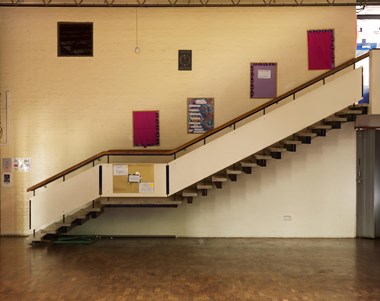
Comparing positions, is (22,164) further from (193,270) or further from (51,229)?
(193,270)

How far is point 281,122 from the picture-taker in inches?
289

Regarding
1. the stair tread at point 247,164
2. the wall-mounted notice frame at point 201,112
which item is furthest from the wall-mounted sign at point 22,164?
the stair tread at point 247,164

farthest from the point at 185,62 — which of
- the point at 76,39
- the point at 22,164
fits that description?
the point at 22,164

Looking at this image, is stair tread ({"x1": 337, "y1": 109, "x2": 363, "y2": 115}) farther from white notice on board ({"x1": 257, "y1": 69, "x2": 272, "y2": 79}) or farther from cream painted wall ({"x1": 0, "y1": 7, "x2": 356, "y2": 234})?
white notice on board ({"x1": 257, "y1": 69, "x2": 272, "y2": 79})

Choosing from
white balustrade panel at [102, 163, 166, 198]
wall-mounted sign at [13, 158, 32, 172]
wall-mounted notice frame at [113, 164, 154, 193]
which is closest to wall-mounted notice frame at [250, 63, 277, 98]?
white balustrade panel at [102, 163, 166, 198]

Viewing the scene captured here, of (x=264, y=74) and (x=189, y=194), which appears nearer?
(x=189, y=194)

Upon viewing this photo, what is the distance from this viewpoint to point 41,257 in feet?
23.2

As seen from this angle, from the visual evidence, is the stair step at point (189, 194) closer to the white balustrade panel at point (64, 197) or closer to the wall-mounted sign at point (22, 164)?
the white balustrade panel at point (64, 197)

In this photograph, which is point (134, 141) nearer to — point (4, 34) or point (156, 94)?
point (156, 94)

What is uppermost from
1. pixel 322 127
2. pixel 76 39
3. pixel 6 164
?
pixel 76 39

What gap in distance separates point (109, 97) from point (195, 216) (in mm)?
3023

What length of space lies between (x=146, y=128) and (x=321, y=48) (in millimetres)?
3928

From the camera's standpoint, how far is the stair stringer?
7.33m

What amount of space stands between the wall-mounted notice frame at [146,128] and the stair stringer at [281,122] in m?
1.44
